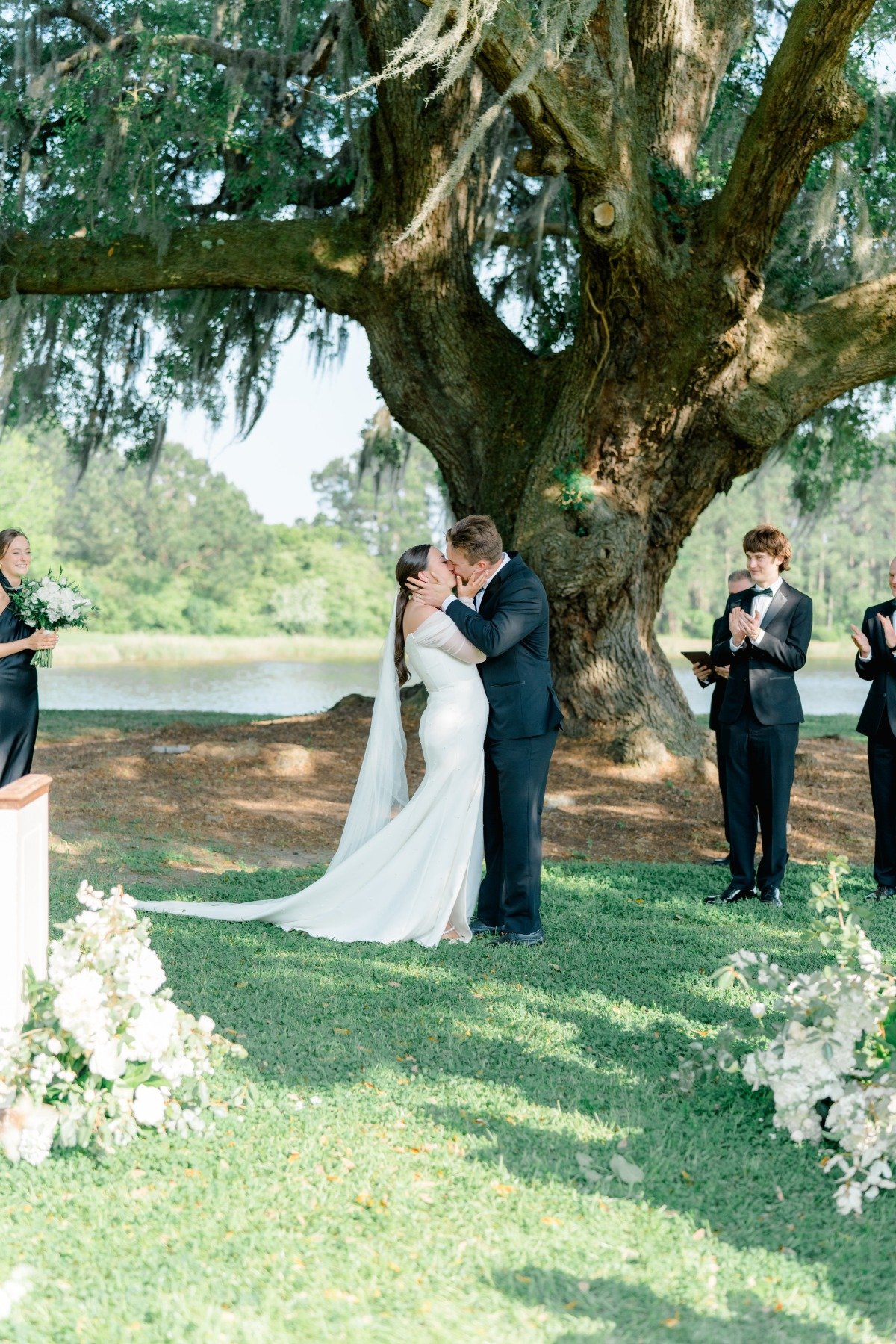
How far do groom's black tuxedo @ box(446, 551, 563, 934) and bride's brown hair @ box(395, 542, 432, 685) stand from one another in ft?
0.73

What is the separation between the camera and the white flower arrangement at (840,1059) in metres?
3.10

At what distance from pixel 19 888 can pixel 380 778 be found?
2.56 metres

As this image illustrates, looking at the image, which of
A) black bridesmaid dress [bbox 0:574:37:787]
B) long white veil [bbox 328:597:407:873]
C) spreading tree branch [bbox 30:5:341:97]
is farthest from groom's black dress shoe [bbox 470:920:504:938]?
spreading tree branch [bbox 30:5:341:97]

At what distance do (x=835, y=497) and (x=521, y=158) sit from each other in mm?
8724

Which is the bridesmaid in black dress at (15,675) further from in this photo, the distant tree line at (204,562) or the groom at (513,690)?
the distant tree line at (204,562)

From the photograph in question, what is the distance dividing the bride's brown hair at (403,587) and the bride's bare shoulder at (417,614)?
4cm

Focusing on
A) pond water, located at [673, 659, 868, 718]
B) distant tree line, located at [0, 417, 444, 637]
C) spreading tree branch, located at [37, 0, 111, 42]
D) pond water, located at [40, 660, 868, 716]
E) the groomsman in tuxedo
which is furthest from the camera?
distant tree line, located at [0, 417, 444, 637]

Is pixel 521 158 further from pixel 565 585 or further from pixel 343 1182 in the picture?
pixel 343 1182

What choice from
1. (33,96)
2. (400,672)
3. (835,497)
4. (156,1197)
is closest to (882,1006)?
(156,1197)

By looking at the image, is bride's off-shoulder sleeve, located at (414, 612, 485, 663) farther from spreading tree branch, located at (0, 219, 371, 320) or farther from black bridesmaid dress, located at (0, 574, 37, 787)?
spreading tree branch, located at (0, 219, 371, 320)

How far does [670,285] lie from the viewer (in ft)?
28.1

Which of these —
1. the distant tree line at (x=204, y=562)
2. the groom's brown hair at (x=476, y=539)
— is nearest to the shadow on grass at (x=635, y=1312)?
the groom's brown hair at (x=476, y=539)

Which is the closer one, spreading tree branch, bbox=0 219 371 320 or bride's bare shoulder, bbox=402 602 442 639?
bride's bare shoulder, bbox=402 602 442 639

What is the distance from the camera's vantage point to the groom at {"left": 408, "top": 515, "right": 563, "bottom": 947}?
537cm
